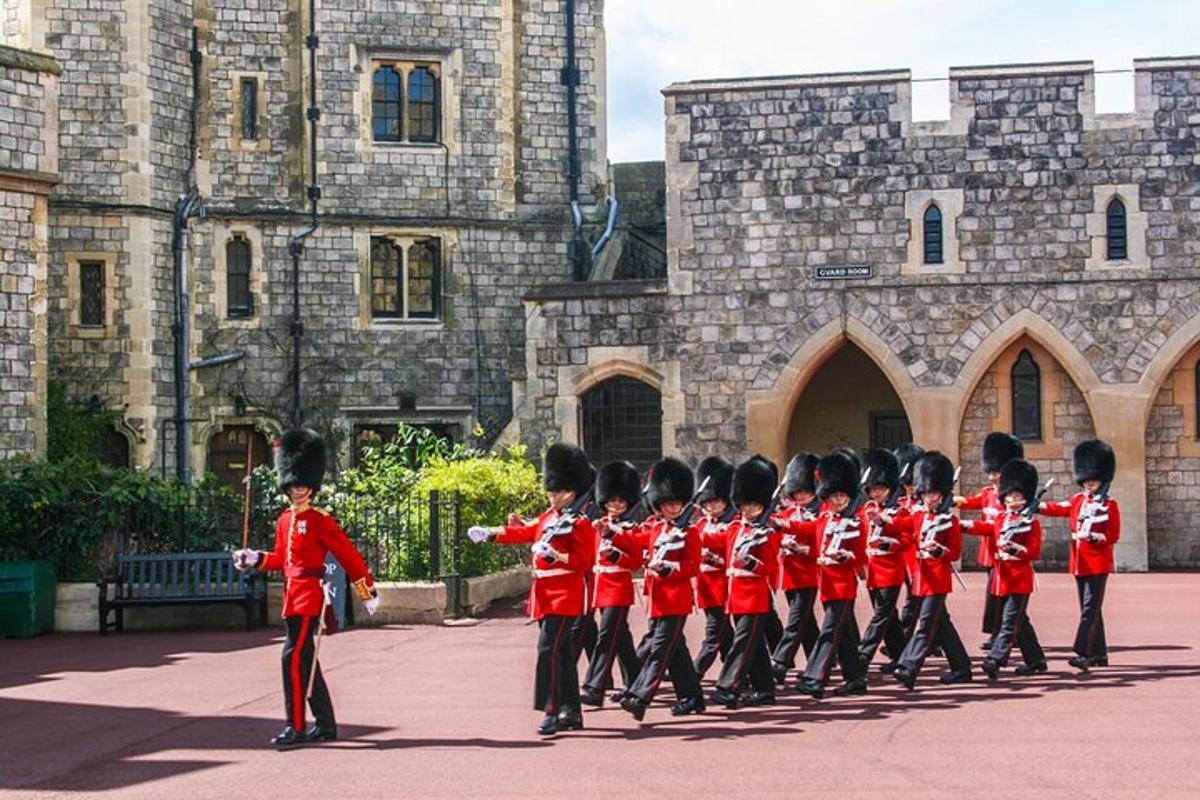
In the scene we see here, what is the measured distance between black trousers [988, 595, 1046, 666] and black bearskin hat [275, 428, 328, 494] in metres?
4.75

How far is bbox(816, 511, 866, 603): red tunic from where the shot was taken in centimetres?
1296

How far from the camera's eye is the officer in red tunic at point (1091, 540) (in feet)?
45.1

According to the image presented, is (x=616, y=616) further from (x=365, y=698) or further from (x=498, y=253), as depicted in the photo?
(x=498, y=253)

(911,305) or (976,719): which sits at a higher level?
(911,305)

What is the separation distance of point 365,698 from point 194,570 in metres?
5.49

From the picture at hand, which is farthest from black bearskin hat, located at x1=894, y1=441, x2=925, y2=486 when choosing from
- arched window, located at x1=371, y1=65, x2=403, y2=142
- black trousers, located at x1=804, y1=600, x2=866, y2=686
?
arched window, located at x1=371, y1=65, x2=403, y2=142

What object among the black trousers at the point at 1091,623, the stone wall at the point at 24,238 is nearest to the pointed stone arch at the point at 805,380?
the stone wall at the point at 24,238

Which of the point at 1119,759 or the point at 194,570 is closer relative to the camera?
the point at 1119,759

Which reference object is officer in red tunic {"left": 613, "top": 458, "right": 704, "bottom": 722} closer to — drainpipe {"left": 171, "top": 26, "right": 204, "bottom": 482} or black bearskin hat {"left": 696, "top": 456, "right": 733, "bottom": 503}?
black bearskin hat {"left": 696, "top": 456, "right": 733, "bottom": 503}

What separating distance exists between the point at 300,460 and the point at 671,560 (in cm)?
227

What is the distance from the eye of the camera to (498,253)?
2758cm

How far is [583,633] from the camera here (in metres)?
A: 12.2

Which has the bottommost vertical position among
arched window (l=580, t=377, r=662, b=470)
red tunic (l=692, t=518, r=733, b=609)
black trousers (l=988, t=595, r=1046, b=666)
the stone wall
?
black trousers (l=988, t=595, r=1046, b=666)

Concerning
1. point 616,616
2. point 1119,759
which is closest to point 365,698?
point 616,616
